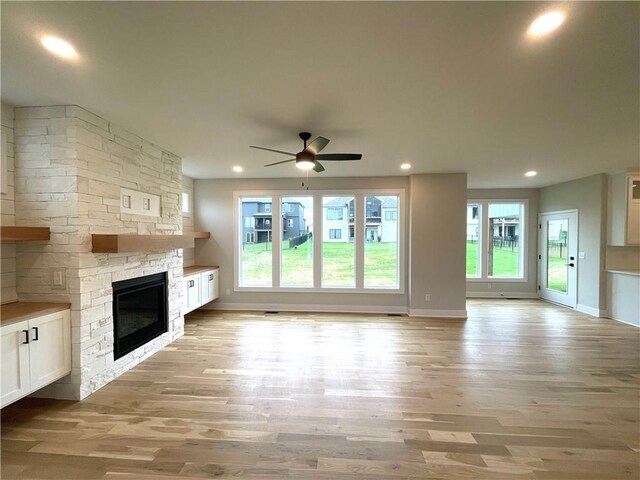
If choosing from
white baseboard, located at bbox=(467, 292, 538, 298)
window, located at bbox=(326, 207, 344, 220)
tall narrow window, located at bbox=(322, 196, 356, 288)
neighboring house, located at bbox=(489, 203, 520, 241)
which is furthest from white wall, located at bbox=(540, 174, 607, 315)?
window, located at bbox=(326, 207, 344, 220)

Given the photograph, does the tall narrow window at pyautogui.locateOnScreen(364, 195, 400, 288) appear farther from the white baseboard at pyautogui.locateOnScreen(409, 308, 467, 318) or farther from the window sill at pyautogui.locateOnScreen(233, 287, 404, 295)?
the white baseboard at pyautogui.locateOnScreen(409, 308, 467, 318)

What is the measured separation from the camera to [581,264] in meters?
5.84

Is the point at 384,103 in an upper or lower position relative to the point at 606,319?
upper

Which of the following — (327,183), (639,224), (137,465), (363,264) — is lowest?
(137,465)

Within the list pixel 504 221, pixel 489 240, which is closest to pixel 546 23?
pixel 489 240

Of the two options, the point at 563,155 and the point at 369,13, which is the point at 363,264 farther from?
the point at 369,13

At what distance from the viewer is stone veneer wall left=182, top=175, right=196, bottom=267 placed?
570cm

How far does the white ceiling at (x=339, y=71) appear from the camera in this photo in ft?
5.15

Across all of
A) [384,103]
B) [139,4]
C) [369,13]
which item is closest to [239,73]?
[139,4]

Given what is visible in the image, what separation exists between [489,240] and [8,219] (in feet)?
27.8

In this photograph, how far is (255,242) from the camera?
6.08 m

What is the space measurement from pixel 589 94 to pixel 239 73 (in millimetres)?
2871

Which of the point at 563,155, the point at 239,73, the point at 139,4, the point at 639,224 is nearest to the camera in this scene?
the point at 139,4

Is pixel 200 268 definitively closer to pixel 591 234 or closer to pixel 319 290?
pixel 319 290
